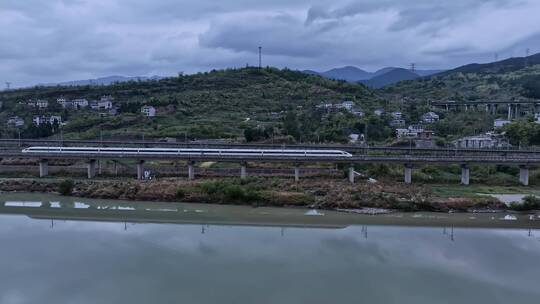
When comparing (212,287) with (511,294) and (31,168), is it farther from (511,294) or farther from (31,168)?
(31,168)

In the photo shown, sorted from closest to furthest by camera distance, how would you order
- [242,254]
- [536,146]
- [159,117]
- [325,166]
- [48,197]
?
[242,254] → [48,197] → [325,166] → [536,146] → [159,117]

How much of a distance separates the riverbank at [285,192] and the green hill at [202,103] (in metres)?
19.2

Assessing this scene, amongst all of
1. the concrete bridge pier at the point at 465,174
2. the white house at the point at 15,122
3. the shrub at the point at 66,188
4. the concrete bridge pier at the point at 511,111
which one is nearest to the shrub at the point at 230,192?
the shrub at the point at 66,188

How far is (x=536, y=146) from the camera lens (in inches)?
1569

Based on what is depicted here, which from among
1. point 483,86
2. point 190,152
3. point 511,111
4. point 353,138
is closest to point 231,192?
point 190,152

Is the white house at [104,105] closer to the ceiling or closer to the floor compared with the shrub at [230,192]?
closer to the ceiling

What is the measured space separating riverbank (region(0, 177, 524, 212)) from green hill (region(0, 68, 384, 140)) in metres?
19.2

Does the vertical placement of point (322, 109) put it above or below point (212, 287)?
above

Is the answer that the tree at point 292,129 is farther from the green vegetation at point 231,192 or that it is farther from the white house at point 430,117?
the green vegetation at point 231,192

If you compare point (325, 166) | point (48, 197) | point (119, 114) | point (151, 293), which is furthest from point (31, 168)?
point (119, 114)

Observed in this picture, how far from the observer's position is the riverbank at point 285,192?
21734 mm

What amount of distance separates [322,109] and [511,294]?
49081mm

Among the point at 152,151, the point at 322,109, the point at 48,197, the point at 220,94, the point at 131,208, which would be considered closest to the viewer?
the point at 131,208

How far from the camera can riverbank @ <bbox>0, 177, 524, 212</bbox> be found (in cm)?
2173
